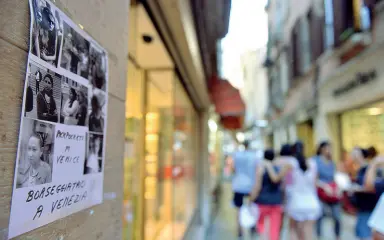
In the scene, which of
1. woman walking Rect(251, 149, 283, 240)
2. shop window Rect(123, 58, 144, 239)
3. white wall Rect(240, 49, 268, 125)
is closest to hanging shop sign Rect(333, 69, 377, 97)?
woman walking Rect(251, 149, 283, 240)

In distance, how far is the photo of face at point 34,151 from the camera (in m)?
0.74

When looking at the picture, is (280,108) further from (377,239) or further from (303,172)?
(377,239)

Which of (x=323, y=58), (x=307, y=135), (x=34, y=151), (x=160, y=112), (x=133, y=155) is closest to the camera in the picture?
(x=34, y=151)

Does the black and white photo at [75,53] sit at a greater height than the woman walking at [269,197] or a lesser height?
greater

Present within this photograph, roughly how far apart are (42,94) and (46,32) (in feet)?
0.58

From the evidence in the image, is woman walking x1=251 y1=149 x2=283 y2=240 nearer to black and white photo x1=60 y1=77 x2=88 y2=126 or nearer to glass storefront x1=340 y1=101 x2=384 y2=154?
black and white photo x1=60 y1=77 x2=88 y2=126

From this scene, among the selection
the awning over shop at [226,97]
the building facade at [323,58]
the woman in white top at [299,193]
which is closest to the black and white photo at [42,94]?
the woman in white top at [299,193]

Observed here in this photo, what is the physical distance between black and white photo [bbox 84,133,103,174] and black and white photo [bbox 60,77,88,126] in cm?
9

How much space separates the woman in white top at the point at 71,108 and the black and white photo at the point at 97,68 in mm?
127

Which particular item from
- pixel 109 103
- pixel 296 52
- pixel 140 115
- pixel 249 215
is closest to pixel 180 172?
pixel 249 215

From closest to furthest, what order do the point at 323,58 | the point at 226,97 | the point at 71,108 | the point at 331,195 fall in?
the point at 71,108 → the point at 331,195 → the point at 226,97 → the point at 323,58

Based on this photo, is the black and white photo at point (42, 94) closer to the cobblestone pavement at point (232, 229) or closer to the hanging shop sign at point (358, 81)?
the cobblestone pavement at point (232, 229)

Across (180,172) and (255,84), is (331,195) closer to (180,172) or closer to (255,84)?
(180,172)

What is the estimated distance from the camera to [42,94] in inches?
30.8
